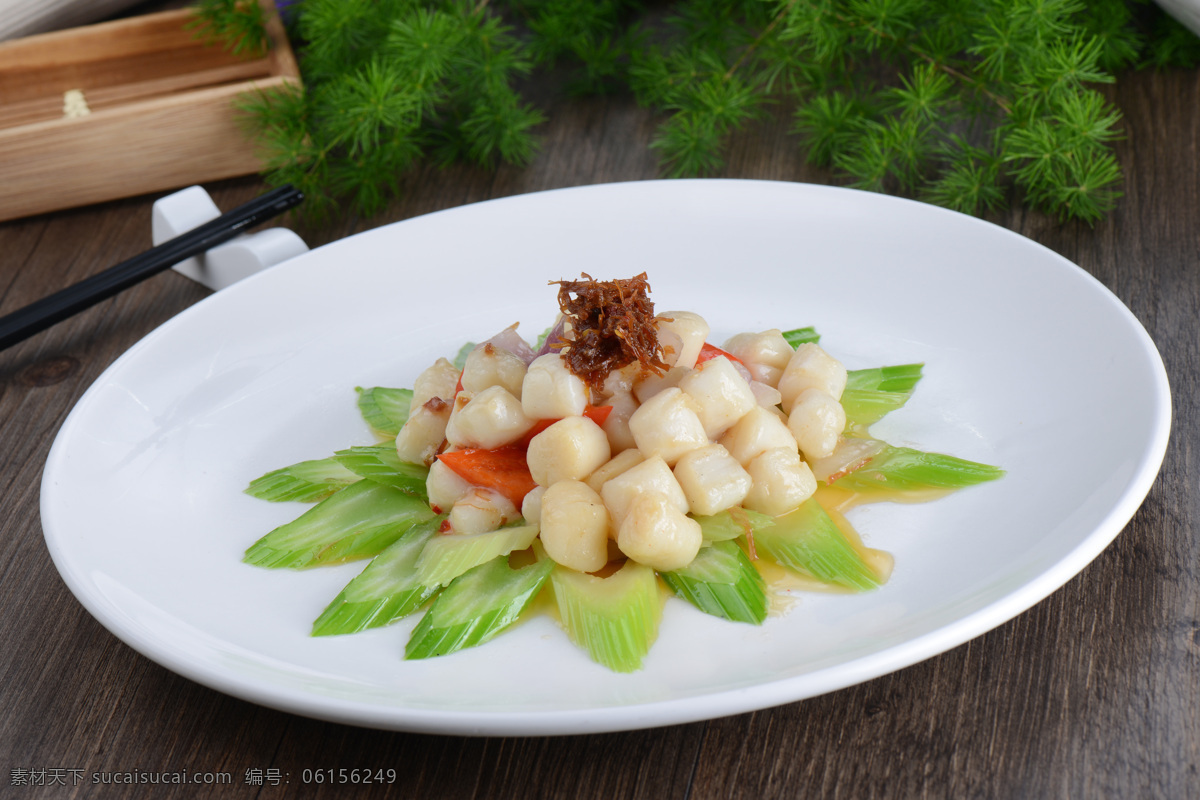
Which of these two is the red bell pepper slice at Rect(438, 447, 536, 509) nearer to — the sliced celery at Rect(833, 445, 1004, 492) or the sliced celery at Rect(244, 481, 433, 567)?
the sliced celery at Rect(244, 481, 433, 567)

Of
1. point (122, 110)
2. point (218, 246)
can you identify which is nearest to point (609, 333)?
point (218, 246)

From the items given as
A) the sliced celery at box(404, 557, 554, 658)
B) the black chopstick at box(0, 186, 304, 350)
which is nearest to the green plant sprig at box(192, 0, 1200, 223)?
the black chopstick at box(0, 186, 304, 350)

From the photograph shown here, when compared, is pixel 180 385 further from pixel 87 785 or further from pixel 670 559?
pixel 670 559

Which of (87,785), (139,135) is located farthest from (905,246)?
(139,135)

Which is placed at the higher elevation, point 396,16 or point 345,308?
point 396,16

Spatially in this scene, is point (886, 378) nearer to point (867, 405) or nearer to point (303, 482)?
point (867, 405)

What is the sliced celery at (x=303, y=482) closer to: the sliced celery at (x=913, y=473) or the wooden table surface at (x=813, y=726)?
the wooden table surface at (x=813, y=726)
